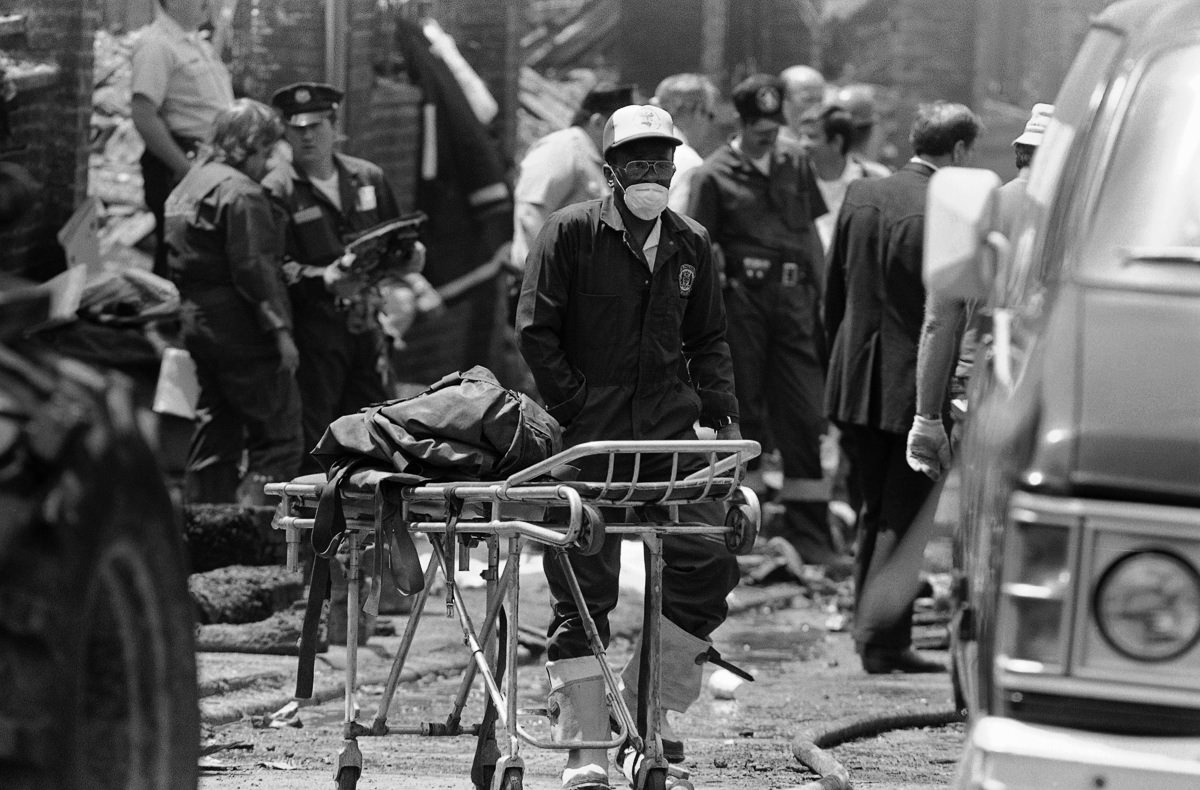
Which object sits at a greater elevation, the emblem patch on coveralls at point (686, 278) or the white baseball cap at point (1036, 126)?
the white baseball cap at point (1036, 126)

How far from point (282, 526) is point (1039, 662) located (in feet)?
10.2

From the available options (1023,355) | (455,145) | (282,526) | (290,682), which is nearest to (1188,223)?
(1023,355)

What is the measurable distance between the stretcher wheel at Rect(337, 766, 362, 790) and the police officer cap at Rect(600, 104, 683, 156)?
2.10 metres

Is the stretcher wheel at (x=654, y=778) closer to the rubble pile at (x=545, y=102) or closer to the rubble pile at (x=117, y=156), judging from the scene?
the rubble pile at (x=117, y=156)

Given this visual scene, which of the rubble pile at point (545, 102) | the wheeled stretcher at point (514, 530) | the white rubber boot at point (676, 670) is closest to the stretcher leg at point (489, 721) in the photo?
the wheeled stretcher at point (514, 530)

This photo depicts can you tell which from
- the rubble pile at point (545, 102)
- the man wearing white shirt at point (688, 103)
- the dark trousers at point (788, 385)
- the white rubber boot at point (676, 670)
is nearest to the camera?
the white rubber boot at point (676, 670)

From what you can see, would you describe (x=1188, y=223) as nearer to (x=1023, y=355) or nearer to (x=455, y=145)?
(x=1023, y=355)

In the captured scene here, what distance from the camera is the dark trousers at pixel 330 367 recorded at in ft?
37.6

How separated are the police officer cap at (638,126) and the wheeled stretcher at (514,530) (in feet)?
4.01

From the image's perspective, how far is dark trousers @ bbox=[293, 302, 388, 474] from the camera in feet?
37.6

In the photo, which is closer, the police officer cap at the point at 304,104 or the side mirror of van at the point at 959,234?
the side mirror of van at the point at 959,234

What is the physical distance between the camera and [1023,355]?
15.4ft

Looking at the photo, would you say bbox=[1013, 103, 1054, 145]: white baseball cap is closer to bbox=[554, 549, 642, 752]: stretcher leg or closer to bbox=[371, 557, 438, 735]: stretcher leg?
bbox=[554, 549, 642, 752]: stretcher leg

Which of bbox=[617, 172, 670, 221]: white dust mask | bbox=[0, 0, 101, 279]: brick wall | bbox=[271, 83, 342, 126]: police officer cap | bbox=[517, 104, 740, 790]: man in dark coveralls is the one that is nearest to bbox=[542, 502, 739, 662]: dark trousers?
bbox=[517, 104, 740, 790]: man in dark coveralls
